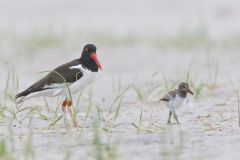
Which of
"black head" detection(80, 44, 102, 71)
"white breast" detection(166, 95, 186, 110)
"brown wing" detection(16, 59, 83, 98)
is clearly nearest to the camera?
"white breast" detection(166, 95, 186, 110)

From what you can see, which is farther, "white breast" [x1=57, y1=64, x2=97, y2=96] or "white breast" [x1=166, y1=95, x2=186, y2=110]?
"white breast" [x1=57, y1=64, x2=97, y2=96]

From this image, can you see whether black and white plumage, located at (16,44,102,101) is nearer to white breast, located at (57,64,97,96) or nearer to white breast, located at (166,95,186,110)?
white breast, located at (57,64,97,96)

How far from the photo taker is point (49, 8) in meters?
21.1

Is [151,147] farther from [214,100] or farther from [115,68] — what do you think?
[115,68]

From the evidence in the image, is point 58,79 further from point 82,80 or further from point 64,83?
point 82,80

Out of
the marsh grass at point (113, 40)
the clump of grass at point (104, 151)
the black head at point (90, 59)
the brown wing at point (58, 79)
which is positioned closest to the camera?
the clump of grass at point (104, 151)

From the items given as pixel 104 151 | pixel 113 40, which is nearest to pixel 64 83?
pixel 104 151

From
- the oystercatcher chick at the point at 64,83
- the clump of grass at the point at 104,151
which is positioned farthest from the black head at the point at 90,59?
the clump of grass at the point at 104,151

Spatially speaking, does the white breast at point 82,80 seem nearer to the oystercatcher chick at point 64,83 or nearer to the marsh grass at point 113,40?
the oystercatcher chick at point 64,83

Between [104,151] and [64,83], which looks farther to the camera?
[64,83]

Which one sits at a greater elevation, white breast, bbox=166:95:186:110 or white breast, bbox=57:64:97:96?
white breast, bbox=57:64:97:96

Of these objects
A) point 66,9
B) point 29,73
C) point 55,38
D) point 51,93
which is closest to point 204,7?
point 66,9

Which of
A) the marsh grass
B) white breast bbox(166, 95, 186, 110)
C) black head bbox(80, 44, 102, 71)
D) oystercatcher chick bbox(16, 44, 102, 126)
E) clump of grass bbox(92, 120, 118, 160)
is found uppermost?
the marsh grass

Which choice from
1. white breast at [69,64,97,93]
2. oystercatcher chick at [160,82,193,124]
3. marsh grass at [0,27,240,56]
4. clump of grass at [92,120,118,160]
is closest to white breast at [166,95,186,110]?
oystercatcher chick at [160,82,193,124]
